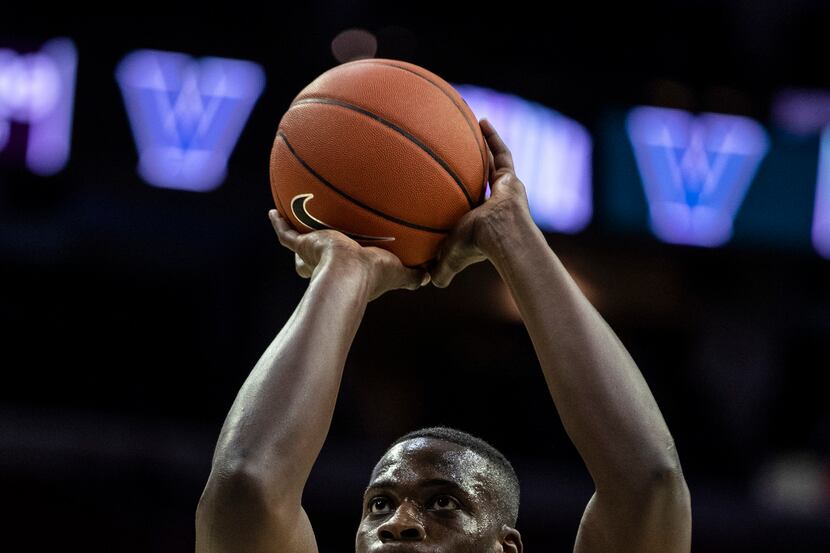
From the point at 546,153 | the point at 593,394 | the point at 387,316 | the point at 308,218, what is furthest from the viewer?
the point at 387,316

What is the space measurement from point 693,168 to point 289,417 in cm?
697

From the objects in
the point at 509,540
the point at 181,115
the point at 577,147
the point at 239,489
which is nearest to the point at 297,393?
the point at 239,489

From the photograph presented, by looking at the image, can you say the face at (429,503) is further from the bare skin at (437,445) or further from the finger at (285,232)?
the finger at (285,232)

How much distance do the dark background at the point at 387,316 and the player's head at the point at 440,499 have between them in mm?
4883

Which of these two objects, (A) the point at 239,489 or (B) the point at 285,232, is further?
(B) the point at 285,232

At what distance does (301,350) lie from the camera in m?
2.96

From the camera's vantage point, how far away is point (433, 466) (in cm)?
336

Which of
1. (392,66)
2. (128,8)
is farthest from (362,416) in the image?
(392,66)

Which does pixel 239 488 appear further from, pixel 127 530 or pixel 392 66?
pixel 127 530

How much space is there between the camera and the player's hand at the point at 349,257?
3.14 metres

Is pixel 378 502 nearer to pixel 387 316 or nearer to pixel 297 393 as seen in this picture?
pixel 297 393

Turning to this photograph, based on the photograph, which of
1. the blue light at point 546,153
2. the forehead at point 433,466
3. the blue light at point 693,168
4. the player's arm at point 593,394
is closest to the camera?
the player's arm at point 593,394

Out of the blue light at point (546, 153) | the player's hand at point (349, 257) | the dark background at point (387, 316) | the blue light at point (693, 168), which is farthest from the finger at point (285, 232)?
the blue light at point (693, 168)

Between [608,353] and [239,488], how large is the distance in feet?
3.24
